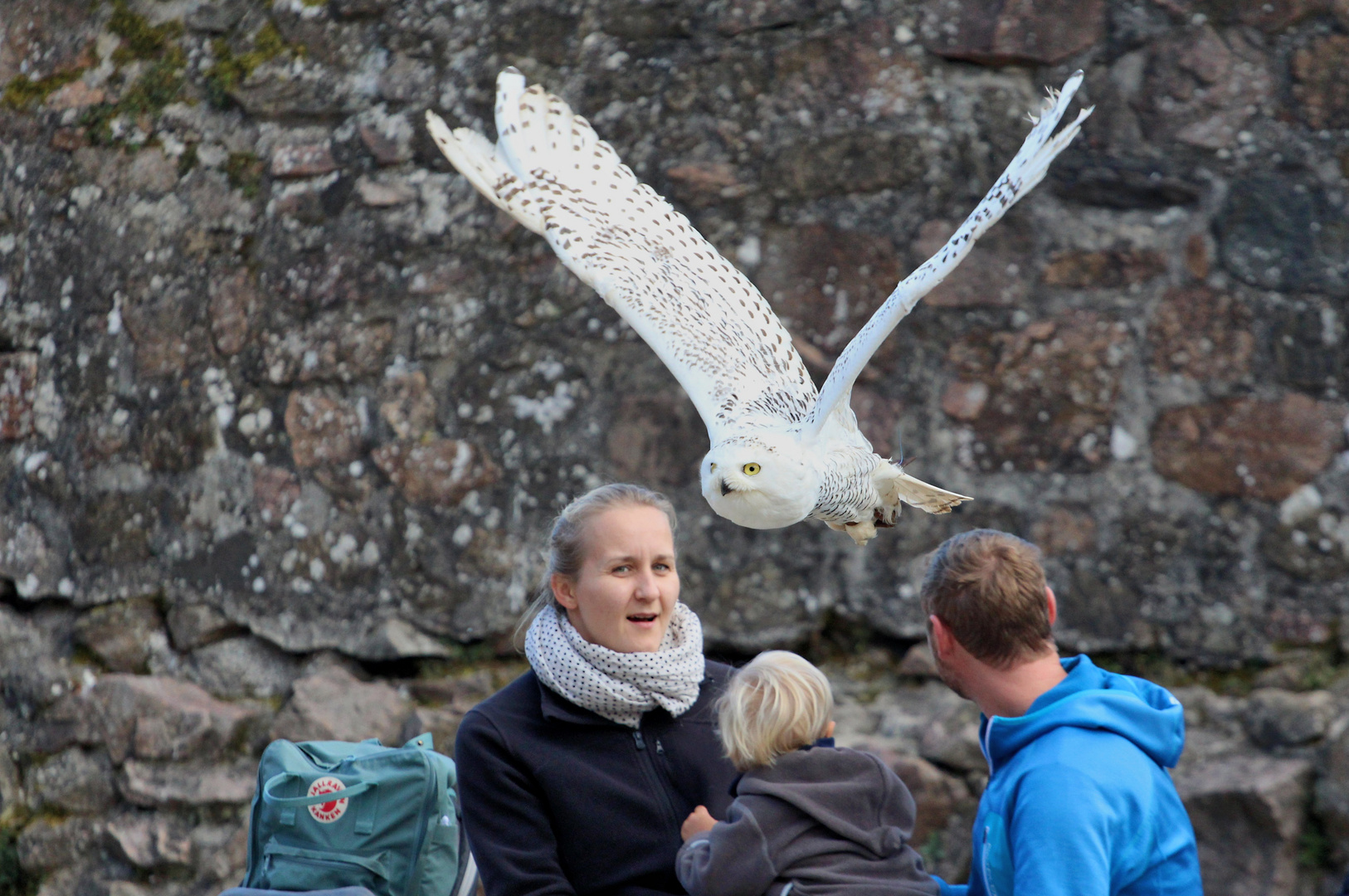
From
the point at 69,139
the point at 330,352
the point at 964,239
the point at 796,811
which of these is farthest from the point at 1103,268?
the point at 69,139

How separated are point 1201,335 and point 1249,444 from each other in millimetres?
288

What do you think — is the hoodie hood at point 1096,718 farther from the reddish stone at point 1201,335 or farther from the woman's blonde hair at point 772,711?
the reddish stone at point 1201,335

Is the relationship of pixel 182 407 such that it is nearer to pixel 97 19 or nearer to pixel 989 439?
pixel 97 19

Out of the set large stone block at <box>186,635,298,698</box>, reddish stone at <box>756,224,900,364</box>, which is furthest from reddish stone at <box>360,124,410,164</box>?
large stone block at <box>186,635,298,698</box>

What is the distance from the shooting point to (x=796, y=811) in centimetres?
152

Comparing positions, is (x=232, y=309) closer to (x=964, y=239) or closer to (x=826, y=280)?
(x=826, y=280)

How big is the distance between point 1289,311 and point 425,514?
225 centimetres

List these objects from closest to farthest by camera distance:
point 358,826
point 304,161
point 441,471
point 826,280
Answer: point 358,826
point 826,280
point 441,471
point 304,161

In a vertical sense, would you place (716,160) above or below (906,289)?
below

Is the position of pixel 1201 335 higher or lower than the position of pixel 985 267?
lower

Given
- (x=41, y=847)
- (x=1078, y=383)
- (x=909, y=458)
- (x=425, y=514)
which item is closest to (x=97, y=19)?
(x=425, y=514)

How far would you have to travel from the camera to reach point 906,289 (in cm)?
190

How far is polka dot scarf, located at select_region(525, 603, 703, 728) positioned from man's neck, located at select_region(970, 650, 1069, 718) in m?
0.53

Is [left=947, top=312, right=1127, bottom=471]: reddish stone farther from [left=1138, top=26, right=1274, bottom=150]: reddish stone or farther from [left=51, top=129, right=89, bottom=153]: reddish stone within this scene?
[left=51, top=129, right=89, bottom=153]: reddish stone
